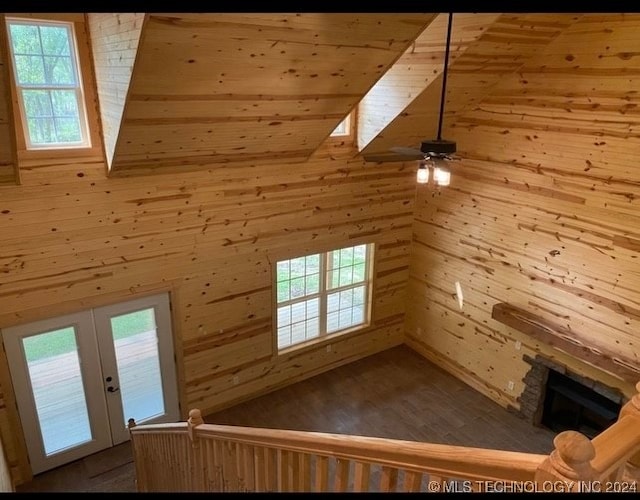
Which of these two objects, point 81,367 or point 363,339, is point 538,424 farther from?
point 81,367

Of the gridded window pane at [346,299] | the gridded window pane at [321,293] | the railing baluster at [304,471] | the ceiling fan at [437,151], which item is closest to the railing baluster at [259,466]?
the railing baluster at [304,471]

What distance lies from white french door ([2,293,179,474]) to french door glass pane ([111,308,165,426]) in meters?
0.01

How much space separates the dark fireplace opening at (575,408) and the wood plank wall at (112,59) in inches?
221

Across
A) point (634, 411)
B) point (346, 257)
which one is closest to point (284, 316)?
point (346, 257)

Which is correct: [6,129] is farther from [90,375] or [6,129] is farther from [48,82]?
[90,375]

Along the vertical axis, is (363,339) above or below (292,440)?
below

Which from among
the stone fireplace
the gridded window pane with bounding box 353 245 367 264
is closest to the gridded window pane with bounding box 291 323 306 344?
the gridded window pane with bounding box 353 245 367 264

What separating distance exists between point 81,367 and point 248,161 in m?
2.90

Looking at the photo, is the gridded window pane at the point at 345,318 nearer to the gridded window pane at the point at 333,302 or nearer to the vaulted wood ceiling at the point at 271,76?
the gridded window pane at the point at 333,302

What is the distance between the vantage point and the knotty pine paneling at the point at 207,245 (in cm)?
458

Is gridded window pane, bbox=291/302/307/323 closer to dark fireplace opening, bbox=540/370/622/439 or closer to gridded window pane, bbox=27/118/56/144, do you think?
dark fireplace opening, bbox=540/370/622/439
